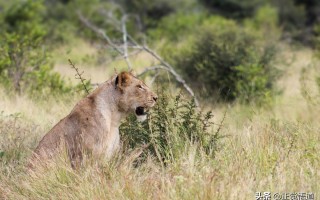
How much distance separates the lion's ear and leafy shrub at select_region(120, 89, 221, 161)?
46cm

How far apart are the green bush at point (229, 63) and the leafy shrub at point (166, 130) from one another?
562 centimetres

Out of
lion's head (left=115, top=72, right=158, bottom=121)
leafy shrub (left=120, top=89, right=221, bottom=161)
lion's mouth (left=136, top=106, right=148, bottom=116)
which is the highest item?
lion's head (left=115, top=72, right=158, bottom=121)

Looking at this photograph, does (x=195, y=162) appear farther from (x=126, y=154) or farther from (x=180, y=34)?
(x=180, y=34)

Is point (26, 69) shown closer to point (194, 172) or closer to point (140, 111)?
point (140, 111)

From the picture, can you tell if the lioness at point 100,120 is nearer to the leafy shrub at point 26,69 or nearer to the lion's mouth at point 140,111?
the lion's mouth at point 140,111

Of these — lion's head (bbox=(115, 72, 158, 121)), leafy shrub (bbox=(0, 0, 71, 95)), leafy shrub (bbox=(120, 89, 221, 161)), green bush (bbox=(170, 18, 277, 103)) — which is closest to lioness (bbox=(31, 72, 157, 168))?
lion's head (bbox=(115, 72, 158, 121))

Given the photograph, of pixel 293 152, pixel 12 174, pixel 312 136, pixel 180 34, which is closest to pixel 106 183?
pixel 12 174

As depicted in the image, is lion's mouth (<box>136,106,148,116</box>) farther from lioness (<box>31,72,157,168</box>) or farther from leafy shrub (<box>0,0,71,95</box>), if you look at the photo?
leafy shrub (<box>0,0,71,95</box>)

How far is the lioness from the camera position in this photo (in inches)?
267

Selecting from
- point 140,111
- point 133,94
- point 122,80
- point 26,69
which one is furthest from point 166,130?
point 26,69

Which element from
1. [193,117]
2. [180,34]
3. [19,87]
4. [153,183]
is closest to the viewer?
[153,183]

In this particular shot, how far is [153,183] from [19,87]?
7.12 meters

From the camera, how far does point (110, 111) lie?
7.07 m

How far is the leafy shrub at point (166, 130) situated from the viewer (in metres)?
7.12
